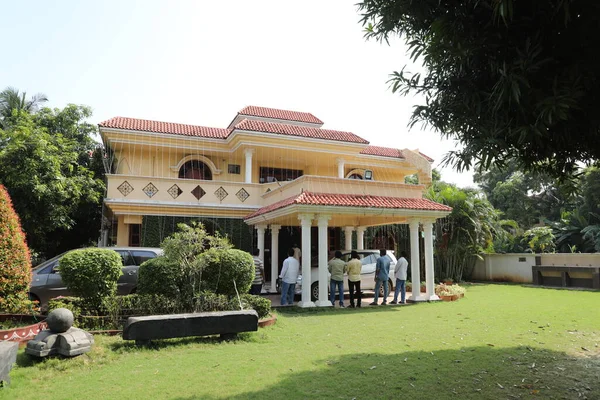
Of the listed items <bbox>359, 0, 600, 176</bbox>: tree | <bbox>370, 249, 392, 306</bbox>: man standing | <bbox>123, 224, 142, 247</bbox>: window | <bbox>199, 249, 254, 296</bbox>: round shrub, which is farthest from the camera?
<bbox>123, 224, 142, 247</bbox>: window

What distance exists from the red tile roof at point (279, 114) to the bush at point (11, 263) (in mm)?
15481

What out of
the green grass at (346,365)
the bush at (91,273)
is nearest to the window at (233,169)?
the green grass at (346,365)

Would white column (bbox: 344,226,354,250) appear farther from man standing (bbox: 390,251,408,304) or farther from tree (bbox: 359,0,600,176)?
tree (bbox: 359,0,600,176)

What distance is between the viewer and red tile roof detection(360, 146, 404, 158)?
22.6m

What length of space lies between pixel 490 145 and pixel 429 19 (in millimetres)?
1613

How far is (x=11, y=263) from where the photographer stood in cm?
750

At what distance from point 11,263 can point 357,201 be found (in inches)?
357

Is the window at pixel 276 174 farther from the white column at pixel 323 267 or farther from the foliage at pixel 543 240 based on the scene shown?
the foliage at pixel 543 240

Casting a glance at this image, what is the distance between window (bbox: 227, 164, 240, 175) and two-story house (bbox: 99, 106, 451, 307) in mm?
67

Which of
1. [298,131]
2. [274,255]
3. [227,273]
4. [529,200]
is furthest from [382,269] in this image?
[529,200]

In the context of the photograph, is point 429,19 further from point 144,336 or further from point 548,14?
point 144,336

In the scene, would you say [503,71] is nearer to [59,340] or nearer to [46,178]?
[59,340]

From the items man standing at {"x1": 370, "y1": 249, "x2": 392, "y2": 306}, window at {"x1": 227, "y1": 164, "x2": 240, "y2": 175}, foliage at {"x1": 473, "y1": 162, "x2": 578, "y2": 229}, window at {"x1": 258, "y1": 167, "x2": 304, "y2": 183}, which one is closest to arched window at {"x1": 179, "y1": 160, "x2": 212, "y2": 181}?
window at {"x1": 227, "y1": 164, "x2": 240, "y2": 175}

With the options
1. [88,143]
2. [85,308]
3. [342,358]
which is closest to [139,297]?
[85,308]
